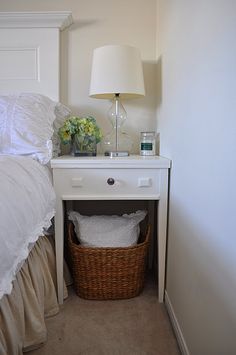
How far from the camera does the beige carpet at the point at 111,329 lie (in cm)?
123

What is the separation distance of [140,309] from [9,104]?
131cm

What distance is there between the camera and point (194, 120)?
1042 millimetres

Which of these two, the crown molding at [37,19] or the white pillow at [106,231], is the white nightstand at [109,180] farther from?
the crown molding at [37,19]

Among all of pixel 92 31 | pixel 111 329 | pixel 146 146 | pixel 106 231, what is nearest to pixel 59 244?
pixel 106 231

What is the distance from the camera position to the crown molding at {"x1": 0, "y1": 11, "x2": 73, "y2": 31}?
5.99 feet

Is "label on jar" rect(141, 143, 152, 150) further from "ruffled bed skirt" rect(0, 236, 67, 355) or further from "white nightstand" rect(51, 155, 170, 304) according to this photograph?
"ruffled bed skirt" rect(0, 236, 67, 355)

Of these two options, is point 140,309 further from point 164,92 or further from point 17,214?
point 164,92

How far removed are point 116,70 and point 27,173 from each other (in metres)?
0.82

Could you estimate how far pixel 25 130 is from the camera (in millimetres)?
1482

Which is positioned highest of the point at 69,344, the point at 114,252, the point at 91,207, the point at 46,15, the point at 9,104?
the point at 46,15

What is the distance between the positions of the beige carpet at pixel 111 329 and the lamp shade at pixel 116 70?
120 centimetres

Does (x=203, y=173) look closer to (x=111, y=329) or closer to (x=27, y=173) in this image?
(x=27, y=173)

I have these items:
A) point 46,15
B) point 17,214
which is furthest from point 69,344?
point 46,15

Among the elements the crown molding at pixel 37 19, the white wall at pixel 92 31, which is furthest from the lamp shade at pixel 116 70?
the crown molding at pixel 37 19
